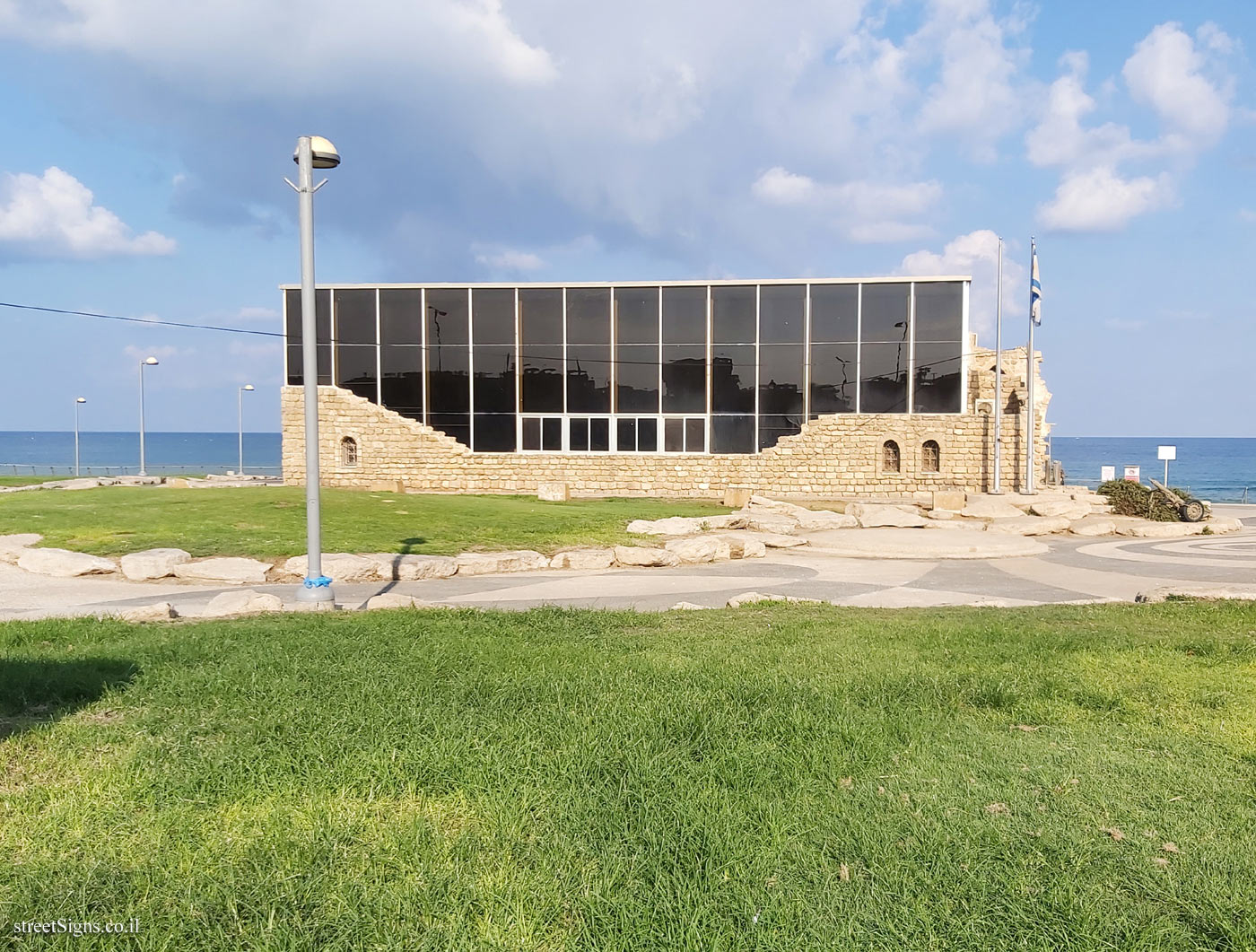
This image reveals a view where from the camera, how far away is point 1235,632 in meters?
8.87

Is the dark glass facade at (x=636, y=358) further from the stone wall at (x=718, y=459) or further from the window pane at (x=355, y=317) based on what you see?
the stone wall at (x=718, y=459)

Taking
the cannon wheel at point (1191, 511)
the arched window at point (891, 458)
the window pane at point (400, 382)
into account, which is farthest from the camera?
the window pane at point (400, 382)

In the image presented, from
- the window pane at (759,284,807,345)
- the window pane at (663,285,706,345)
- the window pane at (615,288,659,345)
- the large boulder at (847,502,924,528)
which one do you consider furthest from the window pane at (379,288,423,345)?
the large boulder at (847,502,924,528)

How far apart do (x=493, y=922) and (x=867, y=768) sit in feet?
7.96

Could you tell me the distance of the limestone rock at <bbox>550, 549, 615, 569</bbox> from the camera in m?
15.9

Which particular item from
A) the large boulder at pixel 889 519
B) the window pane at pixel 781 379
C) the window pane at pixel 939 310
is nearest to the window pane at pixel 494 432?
the window pane at pixel 781 379

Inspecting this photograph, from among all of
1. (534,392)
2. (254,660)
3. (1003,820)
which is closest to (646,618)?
(254,660)

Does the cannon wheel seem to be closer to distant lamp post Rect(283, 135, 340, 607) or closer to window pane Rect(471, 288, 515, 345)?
distant lamp post Rect(283, 135, 340, 607)

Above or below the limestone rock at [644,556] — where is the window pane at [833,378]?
above

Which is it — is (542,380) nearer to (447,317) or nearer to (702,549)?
(447,317)

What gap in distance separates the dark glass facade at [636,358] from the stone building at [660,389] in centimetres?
8

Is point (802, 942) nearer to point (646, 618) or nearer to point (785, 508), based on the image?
point (646, 618)

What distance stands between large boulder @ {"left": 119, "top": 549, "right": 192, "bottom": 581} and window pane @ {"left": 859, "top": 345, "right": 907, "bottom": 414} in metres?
28.4

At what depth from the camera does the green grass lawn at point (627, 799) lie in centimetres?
340
